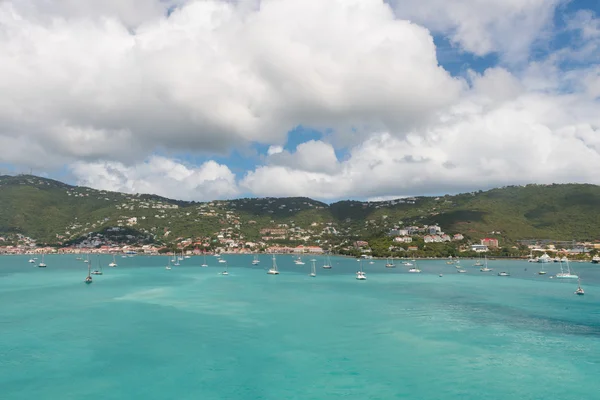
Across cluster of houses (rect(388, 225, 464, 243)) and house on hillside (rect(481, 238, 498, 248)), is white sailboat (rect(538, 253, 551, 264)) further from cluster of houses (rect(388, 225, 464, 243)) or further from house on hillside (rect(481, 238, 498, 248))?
cluster of houses (rect(388, 225, 464, 243))

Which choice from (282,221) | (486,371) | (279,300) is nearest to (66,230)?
(282,221)

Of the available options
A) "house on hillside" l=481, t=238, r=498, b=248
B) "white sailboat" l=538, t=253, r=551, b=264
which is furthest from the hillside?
"white sailboat" l=538, t=253, r=551, b=264

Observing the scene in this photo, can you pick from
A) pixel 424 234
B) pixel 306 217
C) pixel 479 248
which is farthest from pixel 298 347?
pixel 306 217

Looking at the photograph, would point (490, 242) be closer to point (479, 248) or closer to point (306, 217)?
Result: point (479, 248)

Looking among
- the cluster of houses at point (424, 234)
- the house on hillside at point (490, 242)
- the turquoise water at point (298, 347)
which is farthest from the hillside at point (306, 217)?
the turquoise water at point (298, 347)

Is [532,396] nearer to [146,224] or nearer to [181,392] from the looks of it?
[181,392]

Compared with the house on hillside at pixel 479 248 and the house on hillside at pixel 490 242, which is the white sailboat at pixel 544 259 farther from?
the house on hillside at pixel 490 242
